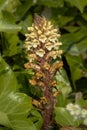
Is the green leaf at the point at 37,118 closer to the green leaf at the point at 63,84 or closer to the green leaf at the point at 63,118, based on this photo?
the green leaf at the point at 63,118

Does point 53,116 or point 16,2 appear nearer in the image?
point 53,116

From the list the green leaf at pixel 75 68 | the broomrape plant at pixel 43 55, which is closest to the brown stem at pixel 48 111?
the broomrape plant at pixel 43 55

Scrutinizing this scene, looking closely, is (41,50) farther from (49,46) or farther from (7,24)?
(7,24)

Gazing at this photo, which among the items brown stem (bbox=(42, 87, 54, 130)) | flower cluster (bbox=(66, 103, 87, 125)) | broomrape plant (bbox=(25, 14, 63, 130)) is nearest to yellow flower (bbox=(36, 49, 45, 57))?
broomrape plant (bbox=(25, 14, 63, 130))

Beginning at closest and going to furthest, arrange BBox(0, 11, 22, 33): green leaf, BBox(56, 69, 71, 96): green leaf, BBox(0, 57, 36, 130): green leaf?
1. BBox(0, 57, 36, 130): green leaf
2. BBox(0, 11, 22, 33): green leaf
3. BBox(56, 69, 71, 96): green leaf

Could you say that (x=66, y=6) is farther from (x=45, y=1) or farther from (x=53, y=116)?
(x=53, y=116)

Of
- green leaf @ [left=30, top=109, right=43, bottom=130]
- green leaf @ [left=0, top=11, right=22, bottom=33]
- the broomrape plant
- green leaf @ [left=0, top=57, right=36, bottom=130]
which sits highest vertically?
green leaf @ [left=0, top=11, right=22, bottom=33]

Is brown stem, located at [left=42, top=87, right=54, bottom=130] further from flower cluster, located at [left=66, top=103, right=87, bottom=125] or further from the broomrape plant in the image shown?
flower cluster, located at [left=66, top=103, right=87, bottom=125]

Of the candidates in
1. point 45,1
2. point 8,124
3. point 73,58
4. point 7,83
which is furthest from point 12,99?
point 45,1
